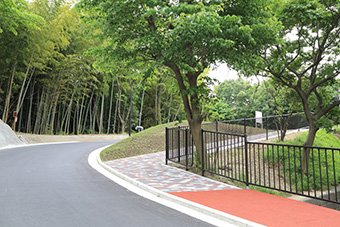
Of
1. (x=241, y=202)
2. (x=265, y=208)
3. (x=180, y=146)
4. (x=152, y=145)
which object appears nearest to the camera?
(x=265, y=208)

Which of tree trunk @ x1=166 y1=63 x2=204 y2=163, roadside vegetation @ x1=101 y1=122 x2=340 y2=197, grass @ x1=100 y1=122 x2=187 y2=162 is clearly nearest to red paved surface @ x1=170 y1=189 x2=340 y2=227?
tree trunk @ x1=166 y1=63 x2=204 y2=163

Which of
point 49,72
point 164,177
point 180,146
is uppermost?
point 49,72

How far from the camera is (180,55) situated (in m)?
6.64

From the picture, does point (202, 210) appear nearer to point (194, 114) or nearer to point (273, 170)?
point (273, 170)

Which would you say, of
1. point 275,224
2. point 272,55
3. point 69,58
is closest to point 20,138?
point 69,58

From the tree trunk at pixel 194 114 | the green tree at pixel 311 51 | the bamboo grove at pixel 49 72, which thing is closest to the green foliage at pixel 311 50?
the green tree at pixel 311 51

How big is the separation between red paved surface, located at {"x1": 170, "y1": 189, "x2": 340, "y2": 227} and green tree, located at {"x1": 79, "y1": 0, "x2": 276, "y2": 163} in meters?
2.97

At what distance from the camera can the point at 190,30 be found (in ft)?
18.0

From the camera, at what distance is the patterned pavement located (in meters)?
5.62

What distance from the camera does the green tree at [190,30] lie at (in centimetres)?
565

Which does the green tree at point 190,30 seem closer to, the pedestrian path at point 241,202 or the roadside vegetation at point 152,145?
the pedestrian path at point 241,202

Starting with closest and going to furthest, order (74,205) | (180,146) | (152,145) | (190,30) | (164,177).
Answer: (74,205) → (190,30) → (164,177) → (180,146) → (152,145)

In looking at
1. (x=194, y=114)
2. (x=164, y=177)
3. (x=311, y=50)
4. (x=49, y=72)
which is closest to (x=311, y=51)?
(x=311, y=50)

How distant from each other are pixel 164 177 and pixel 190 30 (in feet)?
12.4
